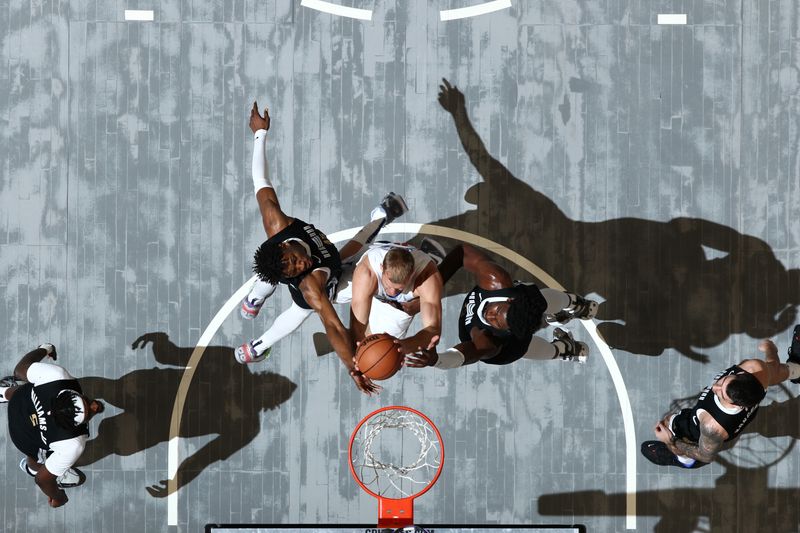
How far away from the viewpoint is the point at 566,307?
29.9ft

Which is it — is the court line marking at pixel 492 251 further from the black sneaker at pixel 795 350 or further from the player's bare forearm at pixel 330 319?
the player's bare forearm at pixel 330 319

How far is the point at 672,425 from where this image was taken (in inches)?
363

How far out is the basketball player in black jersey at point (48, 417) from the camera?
8602 millimetres

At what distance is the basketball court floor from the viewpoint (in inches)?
394

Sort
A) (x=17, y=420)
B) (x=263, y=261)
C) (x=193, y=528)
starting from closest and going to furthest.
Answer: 1. (x=263, y=261)
2. (x=17, y=420)
3. (x=193, y=528)

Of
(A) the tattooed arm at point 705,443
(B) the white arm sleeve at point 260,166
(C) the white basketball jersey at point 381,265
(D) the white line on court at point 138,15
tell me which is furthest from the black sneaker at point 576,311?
(D) the white line on court at point 138,15

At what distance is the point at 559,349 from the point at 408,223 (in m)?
2.44

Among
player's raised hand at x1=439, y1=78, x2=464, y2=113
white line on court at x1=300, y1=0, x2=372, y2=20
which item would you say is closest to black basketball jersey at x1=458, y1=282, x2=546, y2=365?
player's raised hand at x1=439, y1=78, x2=464, y2=113

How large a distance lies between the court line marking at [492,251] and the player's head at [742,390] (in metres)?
2.01

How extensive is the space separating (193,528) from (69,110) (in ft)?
18.1

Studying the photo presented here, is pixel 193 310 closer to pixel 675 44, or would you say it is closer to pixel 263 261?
pixel 263 261

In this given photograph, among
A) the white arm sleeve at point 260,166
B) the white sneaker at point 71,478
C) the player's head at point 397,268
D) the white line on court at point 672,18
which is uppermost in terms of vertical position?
the white line on court at point 672,18

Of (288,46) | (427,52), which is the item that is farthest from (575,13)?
(288,46)

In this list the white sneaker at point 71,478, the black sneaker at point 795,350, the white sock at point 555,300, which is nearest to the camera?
the white sock at point 555,300
